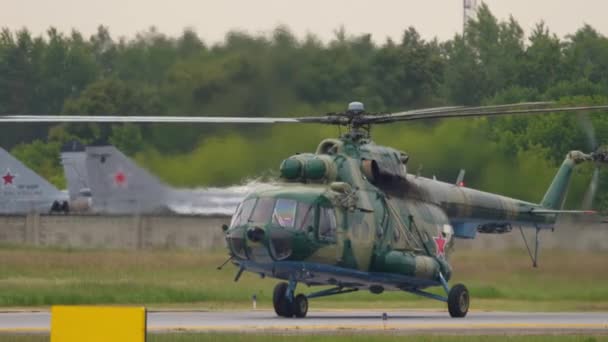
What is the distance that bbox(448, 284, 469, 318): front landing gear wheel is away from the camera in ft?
84.5

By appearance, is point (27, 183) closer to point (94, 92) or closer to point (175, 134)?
point (94, 92)

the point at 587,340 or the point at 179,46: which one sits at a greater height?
the point at 179,46

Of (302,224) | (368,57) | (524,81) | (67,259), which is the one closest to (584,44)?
(524,81)

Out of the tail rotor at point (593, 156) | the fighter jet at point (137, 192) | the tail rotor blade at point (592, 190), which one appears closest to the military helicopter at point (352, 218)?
the tail rotor at point (593, 156)

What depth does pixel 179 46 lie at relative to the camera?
139 ft

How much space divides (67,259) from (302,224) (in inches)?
606

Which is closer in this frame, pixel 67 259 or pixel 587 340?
pixel 587 340

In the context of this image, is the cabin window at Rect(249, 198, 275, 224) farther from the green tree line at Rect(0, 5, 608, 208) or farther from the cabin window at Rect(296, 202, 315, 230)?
the green tree line at Rect(0, 5, 608, 208)

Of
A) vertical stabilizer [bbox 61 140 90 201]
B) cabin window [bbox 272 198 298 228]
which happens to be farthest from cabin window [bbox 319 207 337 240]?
vertical stabilizer [bbox 61 140 90 201]

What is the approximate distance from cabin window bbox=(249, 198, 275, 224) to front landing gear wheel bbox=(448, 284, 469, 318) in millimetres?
4367

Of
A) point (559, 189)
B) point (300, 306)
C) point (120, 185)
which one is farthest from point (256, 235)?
point (120, 185)

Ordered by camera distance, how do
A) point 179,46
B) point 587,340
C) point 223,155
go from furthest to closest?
point 179,46 → point 223,155 → point 587,340

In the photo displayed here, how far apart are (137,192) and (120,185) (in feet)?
7.48

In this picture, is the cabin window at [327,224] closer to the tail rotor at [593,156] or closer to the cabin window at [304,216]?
the cabin window at [304,216]
